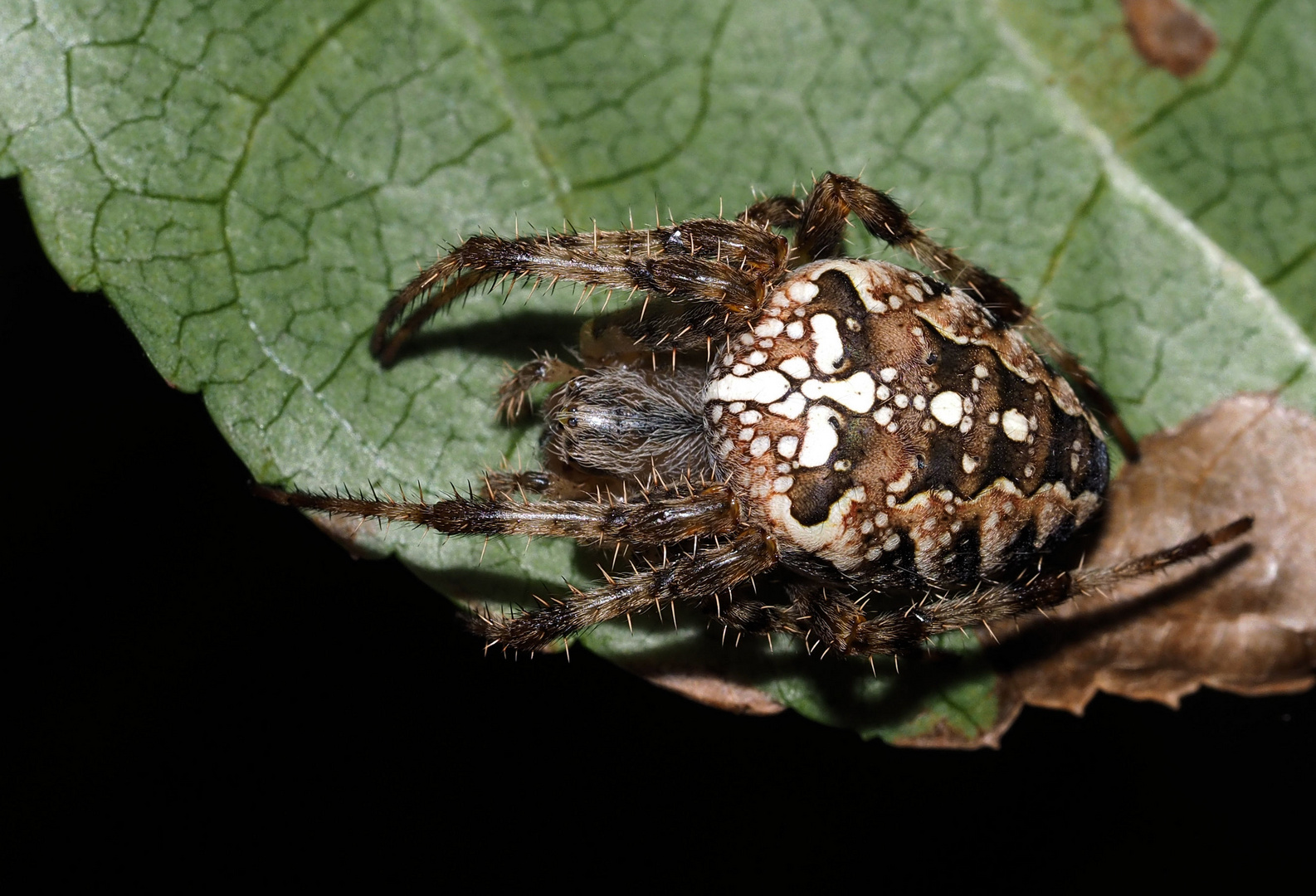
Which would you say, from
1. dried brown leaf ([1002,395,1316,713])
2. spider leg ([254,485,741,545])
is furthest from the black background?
dried brown leaf ([1002,395,1316,713])

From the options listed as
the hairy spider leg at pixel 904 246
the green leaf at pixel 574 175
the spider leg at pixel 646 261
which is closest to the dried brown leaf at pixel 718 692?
the green leaf at pixel 574 175

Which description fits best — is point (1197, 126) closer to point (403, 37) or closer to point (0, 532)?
point (403, 37)

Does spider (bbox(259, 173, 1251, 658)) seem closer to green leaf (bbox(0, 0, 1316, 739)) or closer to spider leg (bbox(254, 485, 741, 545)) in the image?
spider leg (bbox(254, 485, 741, 545))

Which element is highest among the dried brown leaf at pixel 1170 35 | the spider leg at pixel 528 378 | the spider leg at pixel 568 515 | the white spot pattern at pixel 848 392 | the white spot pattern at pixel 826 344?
the dried brown leaf at pixel 1170 35

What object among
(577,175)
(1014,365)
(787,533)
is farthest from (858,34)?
(787,533)

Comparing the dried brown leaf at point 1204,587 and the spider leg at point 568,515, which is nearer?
the spider leg at point 568,515

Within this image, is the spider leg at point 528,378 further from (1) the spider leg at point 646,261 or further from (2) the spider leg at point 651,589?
(2) the spider leg at point 651,589
